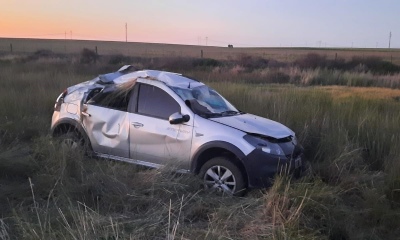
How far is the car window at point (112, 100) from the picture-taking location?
7301mm

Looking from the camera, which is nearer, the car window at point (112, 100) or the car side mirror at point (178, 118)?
the car side mirror at point (178, 118)

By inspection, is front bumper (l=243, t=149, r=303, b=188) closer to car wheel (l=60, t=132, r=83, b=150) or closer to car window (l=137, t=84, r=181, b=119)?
car window (l=137, t=84, r=181, b=119)

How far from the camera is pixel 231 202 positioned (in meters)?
5.62

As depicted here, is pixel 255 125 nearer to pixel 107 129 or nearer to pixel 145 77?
pixel 145 77

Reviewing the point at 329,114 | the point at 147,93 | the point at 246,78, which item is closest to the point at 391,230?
the point at 147,93

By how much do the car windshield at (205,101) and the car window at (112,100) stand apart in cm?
83

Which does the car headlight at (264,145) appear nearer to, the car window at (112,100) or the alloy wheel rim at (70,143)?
the car window at (112,100)

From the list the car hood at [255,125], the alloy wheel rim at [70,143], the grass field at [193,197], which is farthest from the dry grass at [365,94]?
the alloy wheel rim at [70,143]

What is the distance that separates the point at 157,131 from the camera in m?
6.78

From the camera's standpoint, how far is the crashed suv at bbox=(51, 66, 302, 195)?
6164 millimetres

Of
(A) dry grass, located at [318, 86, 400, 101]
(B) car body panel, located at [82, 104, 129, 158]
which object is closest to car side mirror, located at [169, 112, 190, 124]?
(B) car body panel, located at [82, 104, 129, 158]

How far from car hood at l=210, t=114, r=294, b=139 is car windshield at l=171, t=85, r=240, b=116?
0.28 meters

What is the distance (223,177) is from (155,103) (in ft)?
5.24

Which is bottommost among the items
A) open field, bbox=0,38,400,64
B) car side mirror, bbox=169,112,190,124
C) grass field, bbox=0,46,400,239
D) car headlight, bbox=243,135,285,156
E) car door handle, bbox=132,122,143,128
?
grass field, bbox=0,46,400,239
